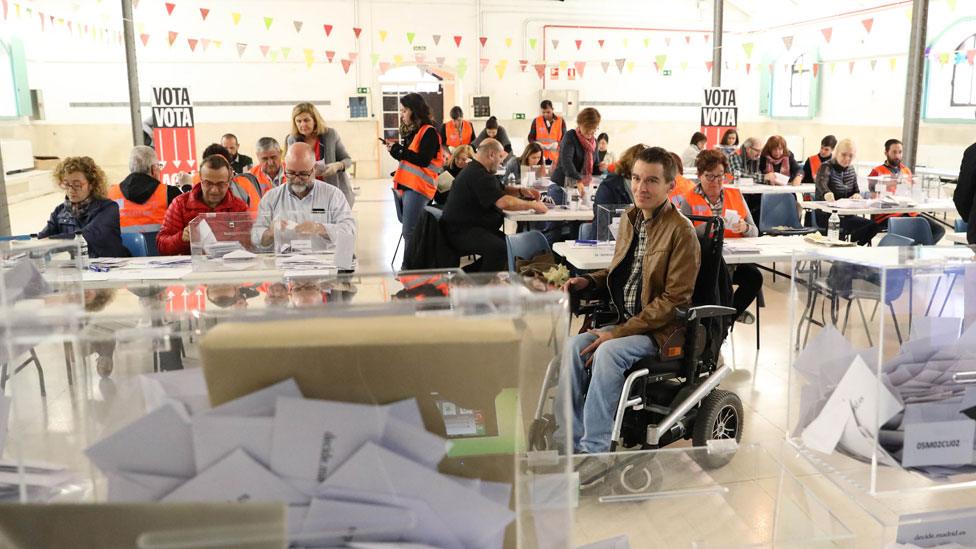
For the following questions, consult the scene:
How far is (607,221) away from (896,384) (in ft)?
11.1

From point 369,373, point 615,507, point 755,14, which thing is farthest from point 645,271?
point 755,14

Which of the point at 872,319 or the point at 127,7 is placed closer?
the point at 872,319

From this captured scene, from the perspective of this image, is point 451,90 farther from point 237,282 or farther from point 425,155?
point 237,282

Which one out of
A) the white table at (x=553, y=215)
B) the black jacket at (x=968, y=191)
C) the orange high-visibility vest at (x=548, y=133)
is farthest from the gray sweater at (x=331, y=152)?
the orange high-visibility vest at (x=548, y=133)

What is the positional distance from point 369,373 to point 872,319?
40.1 inches

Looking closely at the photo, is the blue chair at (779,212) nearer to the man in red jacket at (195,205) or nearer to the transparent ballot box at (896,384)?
the man in red jacket at (195,205)

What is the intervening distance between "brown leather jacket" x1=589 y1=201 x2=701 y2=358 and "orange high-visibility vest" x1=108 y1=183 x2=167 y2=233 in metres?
3.11

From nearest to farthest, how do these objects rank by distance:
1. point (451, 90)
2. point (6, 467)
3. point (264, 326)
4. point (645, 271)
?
point (264, 326) < point (6, 467) < point (645, 271) < point (451, 90)

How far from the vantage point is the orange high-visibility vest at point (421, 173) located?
7332 millimetres

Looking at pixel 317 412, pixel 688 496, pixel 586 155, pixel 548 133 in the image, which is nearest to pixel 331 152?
pixel 586 155

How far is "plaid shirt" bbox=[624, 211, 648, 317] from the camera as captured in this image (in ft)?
11.1

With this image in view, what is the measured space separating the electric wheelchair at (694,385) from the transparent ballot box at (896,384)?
4.94ft

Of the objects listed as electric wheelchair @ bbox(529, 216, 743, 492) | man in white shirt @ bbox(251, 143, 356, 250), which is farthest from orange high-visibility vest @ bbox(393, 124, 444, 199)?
electric wheelchair @ bbox(529, 216, 743, 492)

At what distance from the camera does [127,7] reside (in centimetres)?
767
